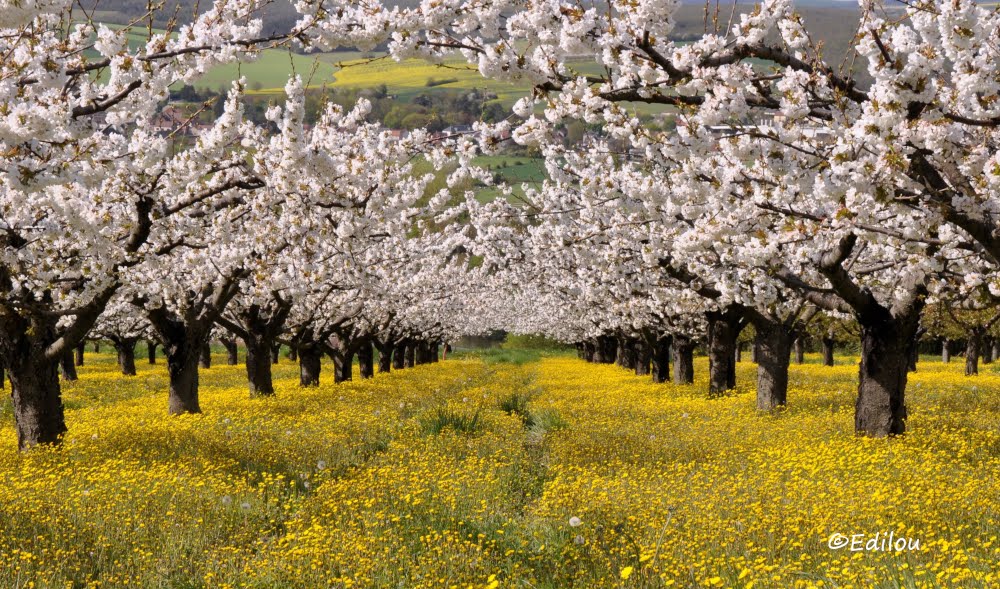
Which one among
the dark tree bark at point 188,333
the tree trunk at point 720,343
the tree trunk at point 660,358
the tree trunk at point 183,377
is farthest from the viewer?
the tree trunk at point 660,358

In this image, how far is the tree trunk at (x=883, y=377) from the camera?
1354 centimetres

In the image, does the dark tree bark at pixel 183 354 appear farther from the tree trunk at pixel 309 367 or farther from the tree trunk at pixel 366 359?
the tree trunk at pixel 366 359

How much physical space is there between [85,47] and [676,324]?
71.6 ft

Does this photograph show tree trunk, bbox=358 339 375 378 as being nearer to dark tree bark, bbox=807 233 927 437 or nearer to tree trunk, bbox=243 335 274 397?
tree trunk, bbox=243 335 274 397

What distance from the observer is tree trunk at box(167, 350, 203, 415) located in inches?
731

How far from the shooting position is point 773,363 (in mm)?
19469

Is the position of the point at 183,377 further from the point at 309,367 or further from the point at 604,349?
the point at 604,349

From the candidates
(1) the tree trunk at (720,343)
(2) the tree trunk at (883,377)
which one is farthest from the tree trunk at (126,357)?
(2) the tree trunk at (883,377)

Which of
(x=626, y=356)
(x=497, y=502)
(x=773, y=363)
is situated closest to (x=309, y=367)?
(x=773, y=363)

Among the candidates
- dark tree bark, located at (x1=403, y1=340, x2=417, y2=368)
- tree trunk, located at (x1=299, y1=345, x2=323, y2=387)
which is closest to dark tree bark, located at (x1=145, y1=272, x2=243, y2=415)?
tree trunk, located at (x1=299, y1=345, x2=323, y2=387)

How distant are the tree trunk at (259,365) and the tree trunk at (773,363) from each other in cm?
1429

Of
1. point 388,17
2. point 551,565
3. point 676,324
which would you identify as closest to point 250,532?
point 551,565

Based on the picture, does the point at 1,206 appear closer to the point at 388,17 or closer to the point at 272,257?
the point at 272,257

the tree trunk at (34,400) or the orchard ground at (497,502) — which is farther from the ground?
the tree trunk at (34,400)
